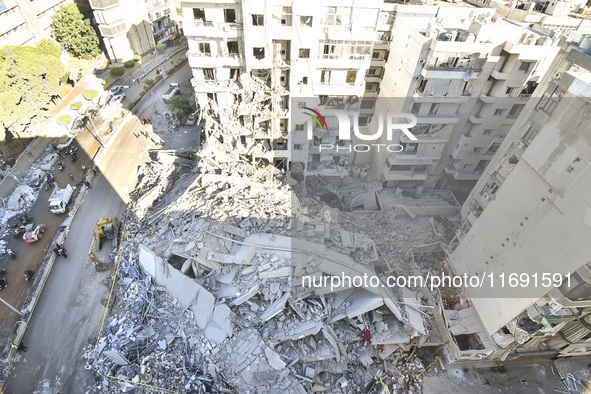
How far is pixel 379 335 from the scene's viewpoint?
19.6 m

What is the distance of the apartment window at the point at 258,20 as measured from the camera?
22.8 metres

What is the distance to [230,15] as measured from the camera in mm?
24078

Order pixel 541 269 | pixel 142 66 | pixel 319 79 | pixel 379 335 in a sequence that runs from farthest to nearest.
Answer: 1. pixel 142 66
2. pixel 319 79
3. pixel 379 335
4. pixel 541 269

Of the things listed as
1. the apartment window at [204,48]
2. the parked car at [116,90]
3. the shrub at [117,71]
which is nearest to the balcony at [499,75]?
the apartment window at [204,48]

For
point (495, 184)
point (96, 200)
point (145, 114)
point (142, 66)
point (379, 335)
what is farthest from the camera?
point (142, 66)

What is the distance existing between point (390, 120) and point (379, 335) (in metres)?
17.6

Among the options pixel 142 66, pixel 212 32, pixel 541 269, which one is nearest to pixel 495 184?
pixel 541 269

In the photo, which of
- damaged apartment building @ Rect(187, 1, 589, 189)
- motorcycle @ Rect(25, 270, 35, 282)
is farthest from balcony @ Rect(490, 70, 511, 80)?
motorcycle @ Rect(25, 270, 35, 282)

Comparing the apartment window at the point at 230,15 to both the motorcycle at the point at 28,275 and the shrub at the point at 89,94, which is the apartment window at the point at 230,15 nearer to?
the motorcycle at the point at 28,275

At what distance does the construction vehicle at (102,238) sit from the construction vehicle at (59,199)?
4823 mm

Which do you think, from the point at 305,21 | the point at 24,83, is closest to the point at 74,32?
the point at 24,83

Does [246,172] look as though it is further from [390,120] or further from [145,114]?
[145,114]

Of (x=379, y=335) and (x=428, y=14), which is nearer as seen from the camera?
(x=379, y=335)

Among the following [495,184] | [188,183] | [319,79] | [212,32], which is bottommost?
[188,183]
